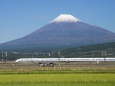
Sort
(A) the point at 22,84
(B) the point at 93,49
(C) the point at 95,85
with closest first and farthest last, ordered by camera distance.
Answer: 1. (C) the point at 95,85
2. (A) the point at 22,84
3. (B) the point at 93,49

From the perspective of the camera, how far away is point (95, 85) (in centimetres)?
2364

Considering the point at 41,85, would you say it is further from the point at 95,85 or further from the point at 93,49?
the point at 93,49

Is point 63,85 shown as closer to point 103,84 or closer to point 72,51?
point 103,84

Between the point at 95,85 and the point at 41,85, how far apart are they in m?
3.69

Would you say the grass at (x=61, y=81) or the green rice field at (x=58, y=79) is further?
the green rice field at (x=58, y=79)

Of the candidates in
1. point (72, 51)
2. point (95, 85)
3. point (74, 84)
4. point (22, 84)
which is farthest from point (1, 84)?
point (72, 51)

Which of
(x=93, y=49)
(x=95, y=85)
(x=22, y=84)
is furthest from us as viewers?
(x=93, y=49)

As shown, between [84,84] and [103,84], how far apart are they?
1317mm

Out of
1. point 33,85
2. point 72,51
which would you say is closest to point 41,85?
point 33,85

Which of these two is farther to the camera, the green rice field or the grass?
the green rice field

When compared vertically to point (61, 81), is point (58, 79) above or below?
above

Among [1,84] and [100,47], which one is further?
[100,47]

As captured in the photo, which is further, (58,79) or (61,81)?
(58,79)

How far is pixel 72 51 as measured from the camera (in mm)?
190750
